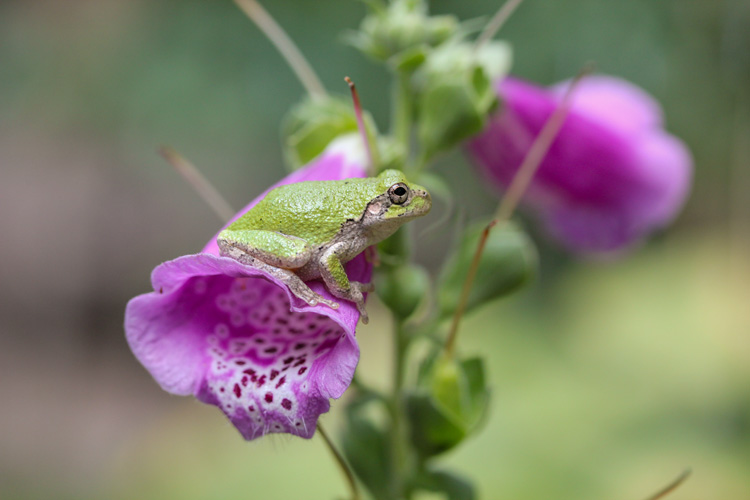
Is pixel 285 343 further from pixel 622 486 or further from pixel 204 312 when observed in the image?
pixel 622 486

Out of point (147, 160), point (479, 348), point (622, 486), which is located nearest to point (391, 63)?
point (622, 486)

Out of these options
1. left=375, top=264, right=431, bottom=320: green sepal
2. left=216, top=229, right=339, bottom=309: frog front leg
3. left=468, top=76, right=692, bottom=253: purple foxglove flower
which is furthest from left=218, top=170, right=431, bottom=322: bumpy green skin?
left=468, top=76, right=692, bottom=253: purple foxglove flower

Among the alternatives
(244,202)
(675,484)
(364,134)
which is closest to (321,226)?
(364,134)

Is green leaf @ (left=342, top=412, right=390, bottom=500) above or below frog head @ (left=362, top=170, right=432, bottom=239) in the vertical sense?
below

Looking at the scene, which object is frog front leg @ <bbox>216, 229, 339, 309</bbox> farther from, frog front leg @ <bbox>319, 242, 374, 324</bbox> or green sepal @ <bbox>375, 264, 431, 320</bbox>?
green sepal @ <bbox>375, 264, 431, 320</bbox>

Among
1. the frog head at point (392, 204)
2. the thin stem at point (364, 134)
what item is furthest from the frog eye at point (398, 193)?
the thin stem at point (364, 134)

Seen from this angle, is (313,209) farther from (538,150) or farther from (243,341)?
(538,150)
